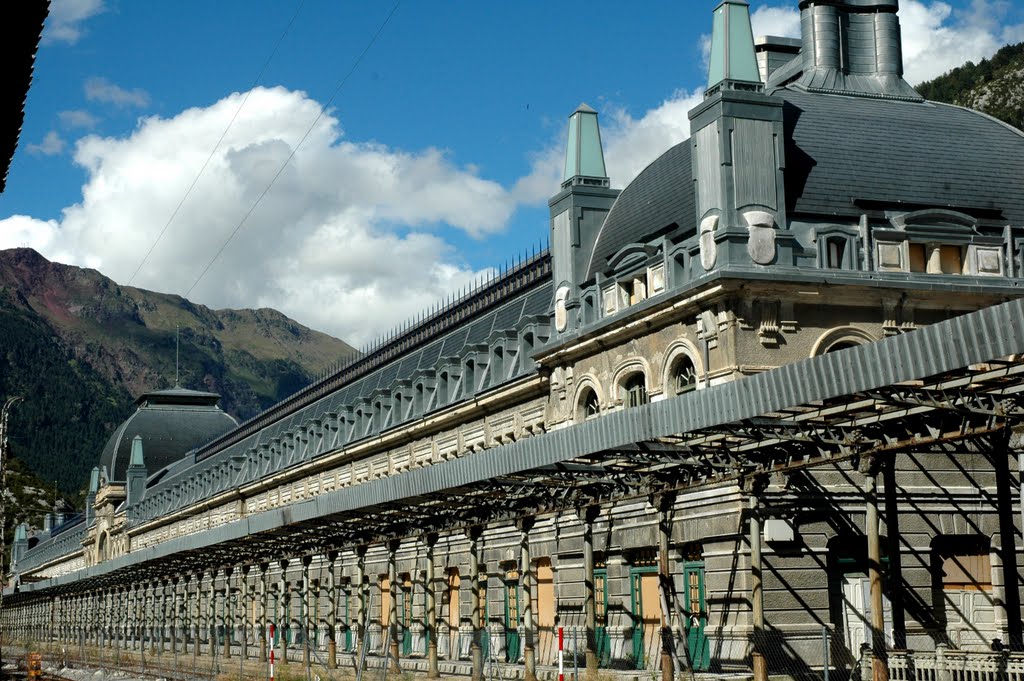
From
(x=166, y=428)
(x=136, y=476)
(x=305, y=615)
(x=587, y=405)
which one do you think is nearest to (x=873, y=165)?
(x=587, y=405)

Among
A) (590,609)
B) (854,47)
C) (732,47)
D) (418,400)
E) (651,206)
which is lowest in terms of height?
(590,609)

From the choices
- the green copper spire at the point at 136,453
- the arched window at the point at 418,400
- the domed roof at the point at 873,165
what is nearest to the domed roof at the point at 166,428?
the green copper spire at the point at 136,453

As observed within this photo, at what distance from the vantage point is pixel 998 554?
118ft

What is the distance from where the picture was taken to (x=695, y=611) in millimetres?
36312

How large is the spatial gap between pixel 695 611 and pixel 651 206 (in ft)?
36.8

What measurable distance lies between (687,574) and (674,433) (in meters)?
12.8

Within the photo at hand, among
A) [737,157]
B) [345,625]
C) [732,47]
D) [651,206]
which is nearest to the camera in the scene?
[737,157]

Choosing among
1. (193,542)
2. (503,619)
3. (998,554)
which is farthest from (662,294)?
(193,542)

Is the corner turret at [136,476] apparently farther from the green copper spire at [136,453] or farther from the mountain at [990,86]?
the mountain at [990,86]

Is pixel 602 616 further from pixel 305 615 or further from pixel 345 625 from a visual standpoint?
pixel 345 625

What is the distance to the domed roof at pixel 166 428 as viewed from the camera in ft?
443

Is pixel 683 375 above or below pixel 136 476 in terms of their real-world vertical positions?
below

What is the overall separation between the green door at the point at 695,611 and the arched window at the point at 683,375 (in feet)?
13.7

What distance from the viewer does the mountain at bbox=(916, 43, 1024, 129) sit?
124 m
